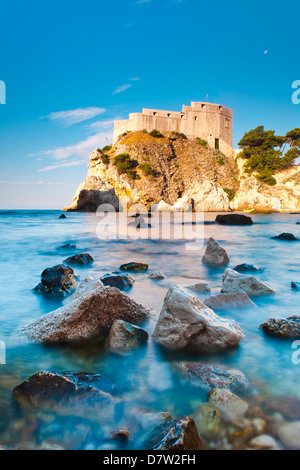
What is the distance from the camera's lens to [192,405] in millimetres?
1704

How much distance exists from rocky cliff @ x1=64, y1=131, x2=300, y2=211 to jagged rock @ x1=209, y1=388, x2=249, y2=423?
36535 mm

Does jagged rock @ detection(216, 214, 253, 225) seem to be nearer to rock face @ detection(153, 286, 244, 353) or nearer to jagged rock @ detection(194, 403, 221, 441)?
rock face @ detection(153, 286, 244, 353)

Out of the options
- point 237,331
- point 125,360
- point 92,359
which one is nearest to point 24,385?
point 92,359

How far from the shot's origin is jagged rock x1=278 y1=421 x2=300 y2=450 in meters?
1.43

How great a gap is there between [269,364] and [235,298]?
1178 millimetres

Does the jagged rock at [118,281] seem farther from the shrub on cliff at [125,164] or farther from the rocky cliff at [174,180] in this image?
the shrub on cliff at [125,164]

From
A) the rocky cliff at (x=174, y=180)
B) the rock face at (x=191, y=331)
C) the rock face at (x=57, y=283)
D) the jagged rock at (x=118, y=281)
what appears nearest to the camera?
the rock face at (x=191, y=331)

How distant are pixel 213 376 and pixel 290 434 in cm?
52

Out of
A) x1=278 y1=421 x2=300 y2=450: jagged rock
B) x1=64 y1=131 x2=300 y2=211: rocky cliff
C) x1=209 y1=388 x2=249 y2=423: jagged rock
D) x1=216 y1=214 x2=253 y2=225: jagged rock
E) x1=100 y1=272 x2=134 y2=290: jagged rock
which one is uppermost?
x1=64 y1=131 x2=300 y2=211: rocky cliff

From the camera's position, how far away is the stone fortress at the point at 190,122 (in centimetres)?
5791

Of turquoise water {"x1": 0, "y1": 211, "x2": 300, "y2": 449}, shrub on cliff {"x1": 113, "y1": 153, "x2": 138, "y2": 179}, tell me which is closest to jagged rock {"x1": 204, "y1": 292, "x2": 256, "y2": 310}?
turquoise water {"x1": 0, "y1": 211, "x2": 300, "y2": 449}

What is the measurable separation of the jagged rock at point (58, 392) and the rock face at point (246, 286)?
2399 millimetres

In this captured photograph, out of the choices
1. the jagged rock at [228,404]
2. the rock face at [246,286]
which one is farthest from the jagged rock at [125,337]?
the rock face at [246,286]
